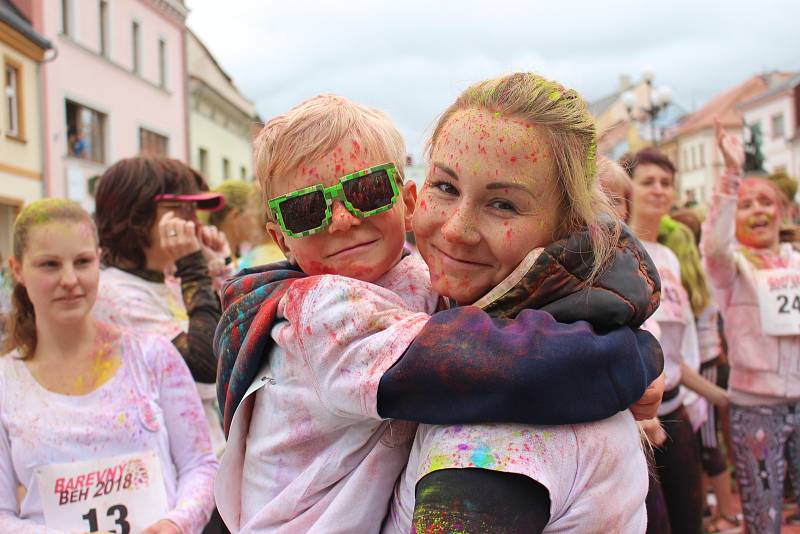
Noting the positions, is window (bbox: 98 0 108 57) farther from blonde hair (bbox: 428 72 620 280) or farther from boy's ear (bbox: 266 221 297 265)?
blonde hair (bbox: 428 72 620 280)

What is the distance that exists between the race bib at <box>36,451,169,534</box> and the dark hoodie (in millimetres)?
1636

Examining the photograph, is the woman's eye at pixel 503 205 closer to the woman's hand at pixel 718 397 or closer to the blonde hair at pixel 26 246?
the blonde hair at pixel 26 246

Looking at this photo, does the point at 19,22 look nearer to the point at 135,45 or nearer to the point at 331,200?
the point at 135,45

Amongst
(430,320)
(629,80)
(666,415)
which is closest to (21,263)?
(430,320)

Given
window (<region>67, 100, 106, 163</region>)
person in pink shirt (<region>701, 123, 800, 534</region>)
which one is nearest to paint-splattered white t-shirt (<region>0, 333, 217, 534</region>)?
person in pink shirt (<region>701, 123, 800, 534</region>)

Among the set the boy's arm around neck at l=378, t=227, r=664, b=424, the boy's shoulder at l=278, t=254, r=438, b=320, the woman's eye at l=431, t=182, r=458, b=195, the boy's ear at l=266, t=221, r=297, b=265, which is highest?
the woman's eye at l=431, t=182, r=458, b=195

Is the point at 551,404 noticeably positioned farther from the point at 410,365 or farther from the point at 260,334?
the point at 260,334

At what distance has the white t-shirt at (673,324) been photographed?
394 cm

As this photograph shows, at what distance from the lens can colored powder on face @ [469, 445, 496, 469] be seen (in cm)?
108

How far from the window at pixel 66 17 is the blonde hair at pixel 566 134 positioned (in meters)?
22.1

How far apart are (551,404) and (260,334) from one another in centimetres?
55

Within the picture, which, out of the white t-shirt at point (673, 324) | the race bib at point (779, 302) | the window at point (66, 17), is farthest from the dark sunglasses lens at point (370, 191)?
the window at point (66, 17)

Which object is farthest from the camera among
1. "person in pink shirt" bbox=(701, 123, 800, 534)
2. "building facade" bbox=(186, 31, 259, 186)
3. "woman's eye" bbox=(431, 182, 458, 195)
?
"building facade" bbox=(186, 31, 259, 186)

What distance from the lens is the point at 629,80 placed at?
2544 inches
